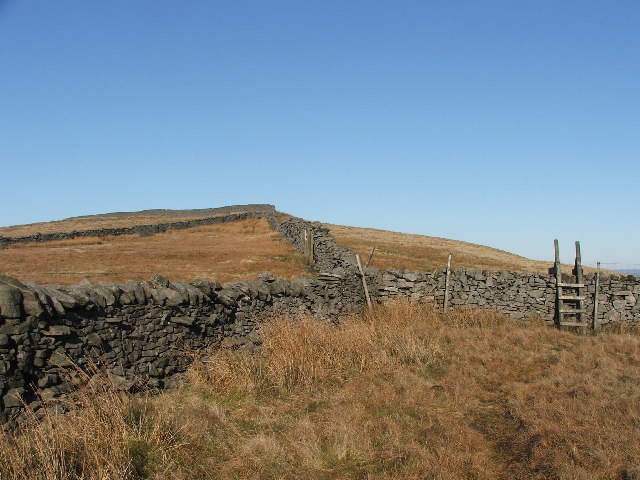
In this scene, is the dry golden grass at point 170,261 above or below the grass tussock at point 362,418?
above

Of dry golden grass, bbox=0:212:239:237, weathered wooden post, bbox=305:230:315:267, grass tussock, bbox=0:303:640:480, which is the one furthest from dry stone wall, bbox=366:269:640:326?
dry golden grass, bbox=0:212:239:237

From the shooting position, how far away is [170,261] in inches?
1178

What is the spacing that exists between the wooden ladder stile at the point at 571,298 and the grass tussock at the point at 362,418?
421cm

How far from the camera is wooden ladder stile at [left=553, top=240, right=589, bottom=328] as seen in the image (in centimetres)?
1647

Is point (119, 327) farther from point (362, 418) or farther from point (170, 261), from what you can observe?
point (170, 261)

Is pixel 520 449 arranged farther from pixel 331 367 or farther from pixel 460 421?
pixel 331 367

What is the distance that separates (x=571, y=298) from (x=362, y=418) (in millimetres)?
A: 11380

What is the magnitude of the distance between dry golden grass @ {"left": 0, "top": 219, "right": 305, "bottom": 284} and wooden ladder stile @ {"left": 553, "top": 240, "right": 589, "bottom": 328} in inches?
462

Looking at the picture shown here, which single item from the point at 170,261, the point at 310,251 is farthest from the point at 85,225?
the point at 310,251

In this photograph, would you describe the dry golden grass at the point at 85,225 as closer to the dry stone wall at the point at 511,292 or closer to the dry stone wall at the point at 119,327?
the dry stone wall at the point at 511,292

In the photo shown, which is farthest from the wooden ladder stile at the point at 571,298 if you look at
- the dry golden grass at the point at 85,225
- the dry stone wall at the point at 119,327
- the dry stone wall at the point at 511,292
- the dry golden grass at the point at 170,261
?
the dry golden grass at the point at 85,225

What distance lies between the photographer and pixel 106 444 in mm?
5699

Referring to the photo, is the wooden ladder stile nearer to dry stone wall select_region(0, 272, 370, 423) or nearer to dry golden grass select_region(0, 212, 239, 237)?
dry stone wall select_region(0, 272, 370, 423)

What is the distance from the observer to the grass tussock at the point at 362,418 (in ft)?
19.4
